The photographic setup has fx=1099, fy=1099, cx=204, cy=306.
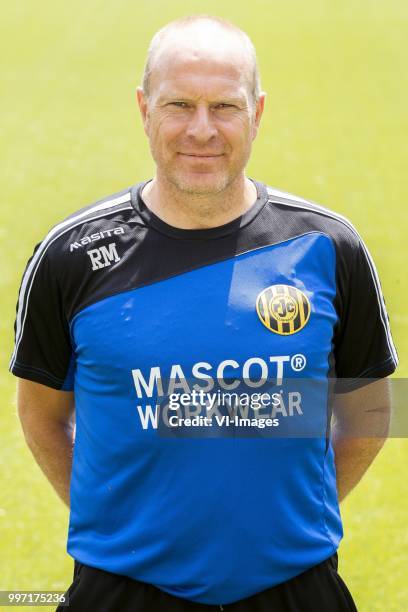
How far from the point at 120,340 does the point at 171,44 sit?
886 millimetres

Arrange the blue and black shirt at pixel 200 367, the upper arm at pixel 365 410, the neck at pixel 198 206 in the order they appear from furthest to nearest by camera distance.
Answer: the upper arm at pixel 365 410
the neck at pixel 198 206
the blue and black shirt at pixel 200 367

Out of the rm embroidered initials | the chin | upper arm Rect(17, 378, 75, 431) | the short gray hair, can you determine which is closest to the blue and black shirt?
the rm embroidered initials

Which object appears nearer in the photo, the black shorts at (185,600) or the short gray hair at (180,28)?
the black shorts at (185,600)

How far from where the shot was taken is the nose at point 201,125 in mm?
3152

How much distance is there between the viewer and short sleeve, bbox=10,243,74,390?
331 cm

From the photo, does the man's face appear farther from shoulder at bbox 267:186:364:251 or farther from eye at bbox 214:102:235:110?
shoulder at bbox 267:186:364:251

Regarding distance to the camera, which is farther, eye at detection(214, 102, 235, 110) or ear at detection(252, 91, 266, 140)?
ear at detection(252, 91, 266, 140)

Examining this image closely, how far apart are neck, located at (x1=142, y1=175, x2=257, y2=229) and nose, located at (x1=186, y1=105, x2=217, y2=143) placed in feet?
0.55

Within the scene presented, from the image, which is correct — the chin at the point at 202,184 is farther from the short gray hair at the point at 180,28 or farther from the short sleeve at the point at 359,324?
the short sleeve at the point at 359,324

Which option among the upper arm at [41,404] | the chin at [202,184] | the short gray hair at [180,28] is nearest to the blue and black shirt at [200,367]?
the chin at [202,184]

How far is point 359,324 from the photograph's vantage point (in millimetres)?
3355

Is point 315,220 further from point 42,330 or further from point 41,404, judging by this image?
point 41,404

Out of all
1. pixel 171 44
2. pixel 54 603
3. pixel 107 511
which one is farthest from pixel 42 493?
pixel 171 44

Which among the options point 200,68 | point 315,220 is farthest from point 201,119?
point 315,220
